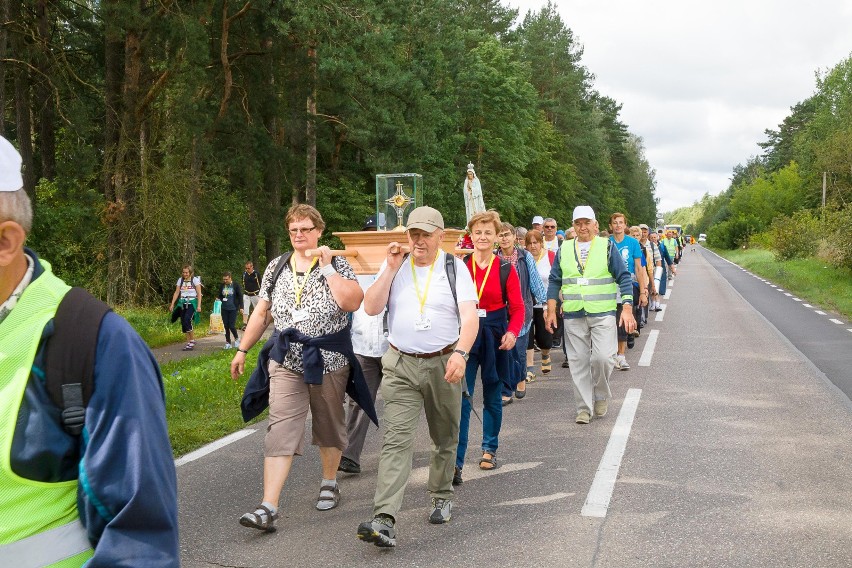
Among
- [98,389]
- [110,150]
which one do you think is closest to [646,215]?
[110,150]

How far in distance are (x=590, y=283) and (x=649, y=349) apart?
6.02m

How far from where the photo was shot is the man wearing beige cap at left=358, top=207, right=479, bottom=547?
17.7ft

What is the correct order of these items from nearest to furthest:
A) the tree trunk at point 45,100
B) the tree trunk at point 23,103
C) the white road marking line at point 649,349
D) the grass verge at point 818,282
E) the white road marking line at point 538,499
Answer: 1. the white road marking line at point 538,499
2. the white road marking line at point 649,349
3. the tree trunk at point 23,103
4. the tree trunk at point 45,100
5. the grass verge at point 818,282

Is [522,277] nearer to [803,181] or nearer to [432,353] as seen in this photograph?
[432,353]

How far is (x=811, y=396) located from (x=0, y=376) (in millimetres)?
9736

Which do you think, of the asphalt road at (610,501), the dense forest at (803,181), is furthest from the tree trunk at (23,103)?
the dense forest at (803,181)

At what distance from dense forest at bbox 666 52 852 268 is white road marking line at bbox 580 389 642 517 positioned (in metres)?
29.7

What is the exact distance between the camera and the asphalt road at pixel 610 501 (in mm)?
4910

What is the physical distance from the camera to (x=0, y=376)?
1603mm

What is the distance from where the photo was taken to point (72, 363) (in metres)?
1.63

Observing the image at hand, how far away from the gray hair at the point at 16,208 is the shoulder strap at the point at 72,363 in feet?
0.62

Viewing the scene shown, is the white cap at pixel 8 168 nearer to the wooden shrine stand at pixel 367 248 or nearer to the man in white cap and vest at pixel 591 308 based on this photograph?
the wooden shrine stand at pixel 367 248

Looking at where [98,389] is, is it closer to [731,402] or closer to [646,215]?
[731,402]

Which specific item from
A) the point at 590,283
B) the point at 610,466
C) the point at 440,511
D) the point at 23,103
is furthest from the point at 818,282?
the point at 440,511
